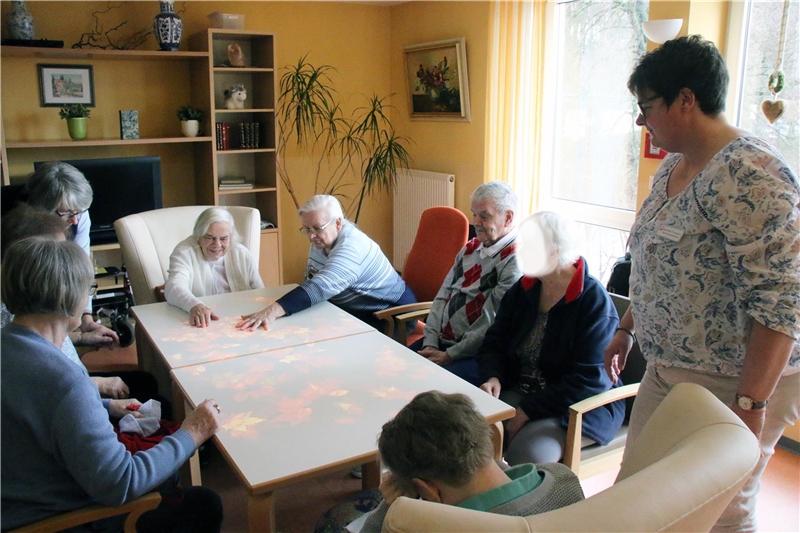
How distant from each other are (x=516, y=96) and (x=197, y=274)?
254 cm

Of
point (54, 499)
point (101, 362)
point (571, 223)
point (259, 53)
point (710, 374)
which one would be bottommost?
point (101, 362)

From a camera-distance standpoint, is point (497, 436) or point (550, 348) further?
point (550, 348)

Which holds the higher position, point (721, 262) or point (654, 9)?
point (654, 9)

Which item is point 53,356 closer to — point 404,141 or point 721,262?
point 721,262

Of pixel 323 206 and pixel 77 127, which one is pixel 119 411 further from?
pixel 77 127

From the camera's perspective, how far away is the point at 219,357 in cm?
219

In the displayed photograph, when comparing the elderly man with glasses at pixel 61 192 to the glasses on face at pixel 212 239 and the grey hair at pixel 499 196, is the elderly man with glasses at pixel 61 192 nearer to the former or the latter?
the glasses on face at pixel 212 239

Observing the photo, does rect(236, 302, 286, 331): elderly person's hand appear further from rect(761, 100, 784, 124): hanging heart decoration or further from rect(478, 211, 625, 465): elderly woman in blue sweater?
rect(761, 100, 784, 124): hanging heart decoration

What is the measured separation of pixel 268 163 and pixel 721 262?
4208mm

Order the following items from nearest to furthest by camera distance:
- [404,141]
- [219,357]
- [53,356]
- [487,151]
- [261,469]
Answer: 1. [53,356]
2. [261,469]
3. [219,357]
4. [487,151]
5. [404,141]

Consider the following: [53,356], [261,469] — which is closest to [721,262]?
[261,469]

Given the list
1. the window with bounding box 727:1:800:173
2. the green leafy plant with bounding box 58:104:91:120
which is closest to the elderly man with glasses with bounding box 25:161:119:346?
the green leafy plant with bounding box 58:104:91:120

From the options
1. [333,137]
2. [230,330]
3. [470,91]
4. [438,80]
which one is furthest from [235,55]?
[230,330]

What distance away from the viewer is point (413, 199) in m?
5.61
